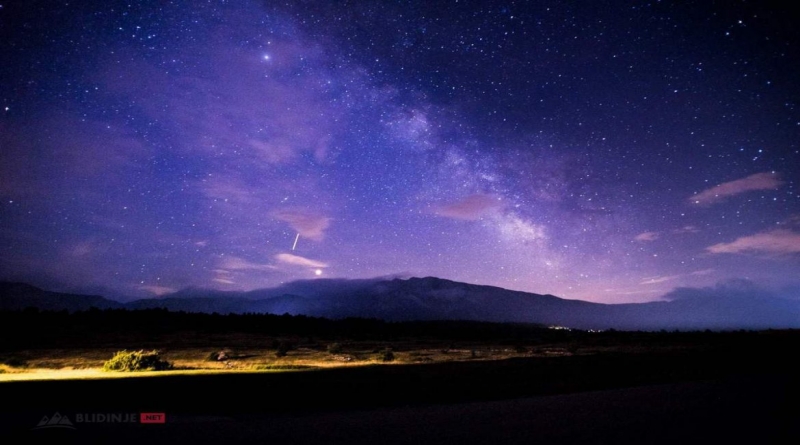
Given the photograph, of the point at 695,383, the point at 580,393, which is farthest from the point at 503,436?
the point at 695,383

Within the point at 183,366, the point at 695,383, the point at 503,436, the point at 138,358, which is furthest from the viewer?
the point at 183,366

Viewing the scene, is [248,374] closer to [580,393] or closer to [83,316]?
[580,393]

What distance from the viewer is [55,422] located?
7332 millimetres

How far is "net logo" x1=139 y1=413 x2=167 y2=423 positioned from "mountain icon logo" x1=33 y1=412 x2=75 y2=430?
116cm

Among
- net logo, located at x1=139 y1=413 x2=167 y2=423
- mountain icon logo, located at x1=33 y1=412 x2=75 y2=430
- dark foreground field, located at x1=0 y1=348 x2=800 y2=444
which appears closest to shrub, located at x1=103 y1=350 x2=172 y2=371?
dark foreground field, located at x1=0 y1=348 x2=800 y2=444

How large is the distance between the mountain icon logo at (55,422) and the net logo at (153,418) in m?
1.16

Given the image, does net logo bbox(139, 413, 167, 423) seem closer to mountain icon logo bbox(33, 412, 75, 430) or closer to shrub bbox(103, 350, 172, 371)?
mountain icon logo bbox(33, 412, 75, 430)

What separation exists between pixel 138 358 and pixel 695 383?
21382mm

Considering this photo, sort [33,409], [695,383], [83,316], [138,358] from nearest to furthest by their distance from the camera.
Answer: [33,409] < [695,383] < [138,358] < [83,316]

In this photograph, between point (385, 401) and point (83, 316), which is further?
point (83, 316)

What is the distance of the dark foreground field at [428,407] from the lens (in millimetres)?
6531

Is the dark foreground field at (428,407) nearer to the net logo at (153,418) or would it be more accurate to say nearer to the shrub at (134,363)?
the net logo at (153,418)

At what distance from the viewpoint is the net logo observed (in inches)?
307

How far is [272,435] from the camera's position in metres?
6.63
